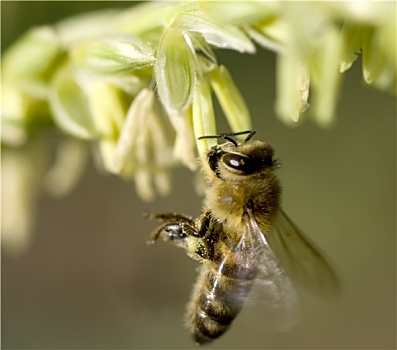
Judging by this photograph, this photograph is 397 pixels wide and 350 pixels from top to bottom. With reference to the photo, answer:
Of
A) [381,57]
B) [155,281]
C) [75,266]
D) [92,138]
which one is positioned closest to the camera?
[381,57]

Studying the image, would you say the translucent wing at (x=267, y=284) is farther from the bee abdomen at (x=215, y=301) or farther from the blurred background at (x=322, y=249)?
the blurred background at (x=322, y=249)

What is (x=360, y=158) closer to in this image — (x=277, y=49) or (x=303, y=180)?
(x=303, y=180)

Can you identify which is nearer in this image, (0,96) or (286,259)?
(286,259)

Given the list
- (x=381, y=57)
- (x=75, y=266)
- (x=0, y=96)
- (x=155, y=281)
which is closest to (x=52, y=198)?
(x=75, y=266)

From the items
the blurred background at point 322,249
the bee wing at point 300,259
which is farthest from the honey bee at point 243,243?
the blurred background at point 322,249

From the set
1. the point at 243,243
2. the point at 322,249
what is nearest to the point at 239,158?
the point at 243,243

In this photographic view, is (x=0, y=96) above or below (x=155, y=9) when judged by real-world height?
below

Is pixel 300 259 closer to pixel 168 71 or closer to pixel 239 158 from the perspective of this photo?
pixel 239 158
